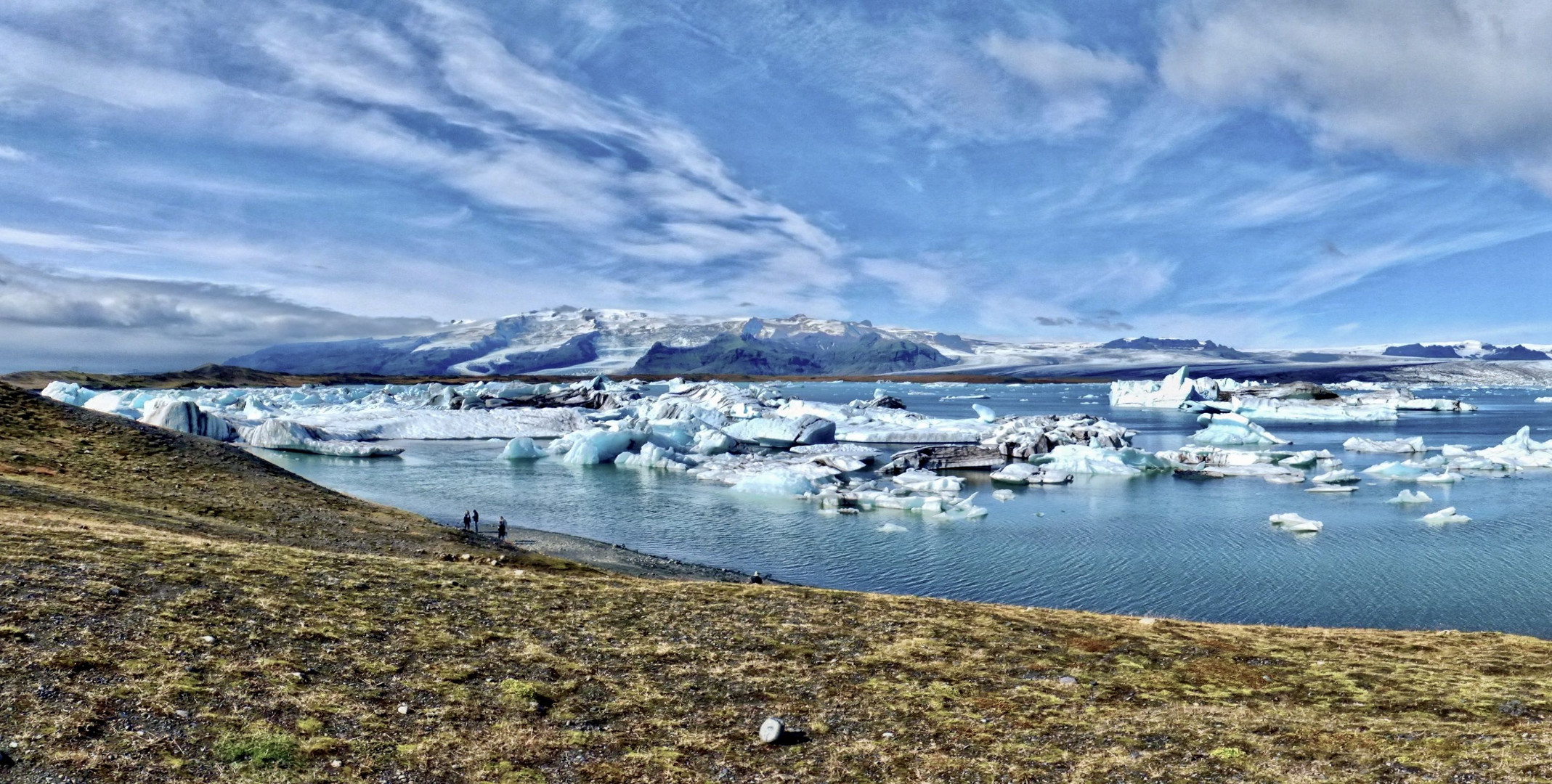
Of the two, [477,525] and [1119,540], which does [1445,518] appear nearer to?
[1119,540]

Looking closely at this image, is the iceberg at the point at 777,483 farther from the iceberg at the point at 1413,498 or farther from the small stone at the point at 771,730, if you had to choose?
the small stone at the point at 771,730

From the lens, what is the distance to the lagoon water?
21.7 metres

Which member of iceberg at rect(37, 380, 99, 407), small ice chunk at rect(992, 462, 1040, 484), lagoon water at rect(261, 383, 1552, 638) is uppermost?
iceberg at rect(37, 380, 99, 407)

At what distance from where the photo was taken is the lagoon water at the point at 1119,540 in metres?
21.7

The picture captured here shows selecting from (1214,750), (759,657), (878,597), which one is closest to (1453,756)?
(1214,750)

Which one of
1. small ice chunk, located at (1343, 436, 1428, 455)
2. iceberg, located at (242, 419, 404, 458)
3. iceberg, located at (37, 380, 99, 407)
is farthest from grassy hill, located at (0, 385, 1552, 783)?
iceberg, located at (37, 380, 99, 407)

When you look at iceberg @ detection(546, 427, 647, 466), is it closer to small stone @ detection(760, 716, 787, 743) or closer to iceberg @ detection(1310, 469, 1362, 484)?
iceberg @ detection(1310, 469, 1362, 484)

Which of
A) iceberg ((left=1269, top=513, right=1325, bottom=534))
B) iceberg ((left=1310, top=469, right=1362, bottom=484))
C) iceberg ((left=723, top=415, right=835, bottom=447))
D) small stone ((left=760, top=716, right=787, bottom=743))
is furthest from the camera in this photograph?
A: iceberg ((left=723, top=415, right=835, bottom=447))

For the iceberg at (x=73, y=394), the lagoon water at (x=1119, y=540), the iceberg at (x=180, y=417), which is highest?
the iceberg at (x=73, y=394)

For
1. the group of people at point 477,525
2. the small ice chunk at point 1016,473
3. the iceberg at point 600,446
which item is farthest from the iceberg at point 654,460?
the group of people at point 477,525

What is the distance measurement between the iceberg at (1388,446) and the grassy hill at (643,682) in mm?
48022

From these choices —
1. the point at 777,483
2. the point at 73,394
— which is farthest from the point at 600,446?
the point at 73,394

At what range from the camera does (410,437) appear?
231 feet

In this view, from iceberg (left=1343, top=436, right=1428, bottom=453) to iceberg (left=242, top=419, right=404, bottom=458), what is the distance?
6339 cm
